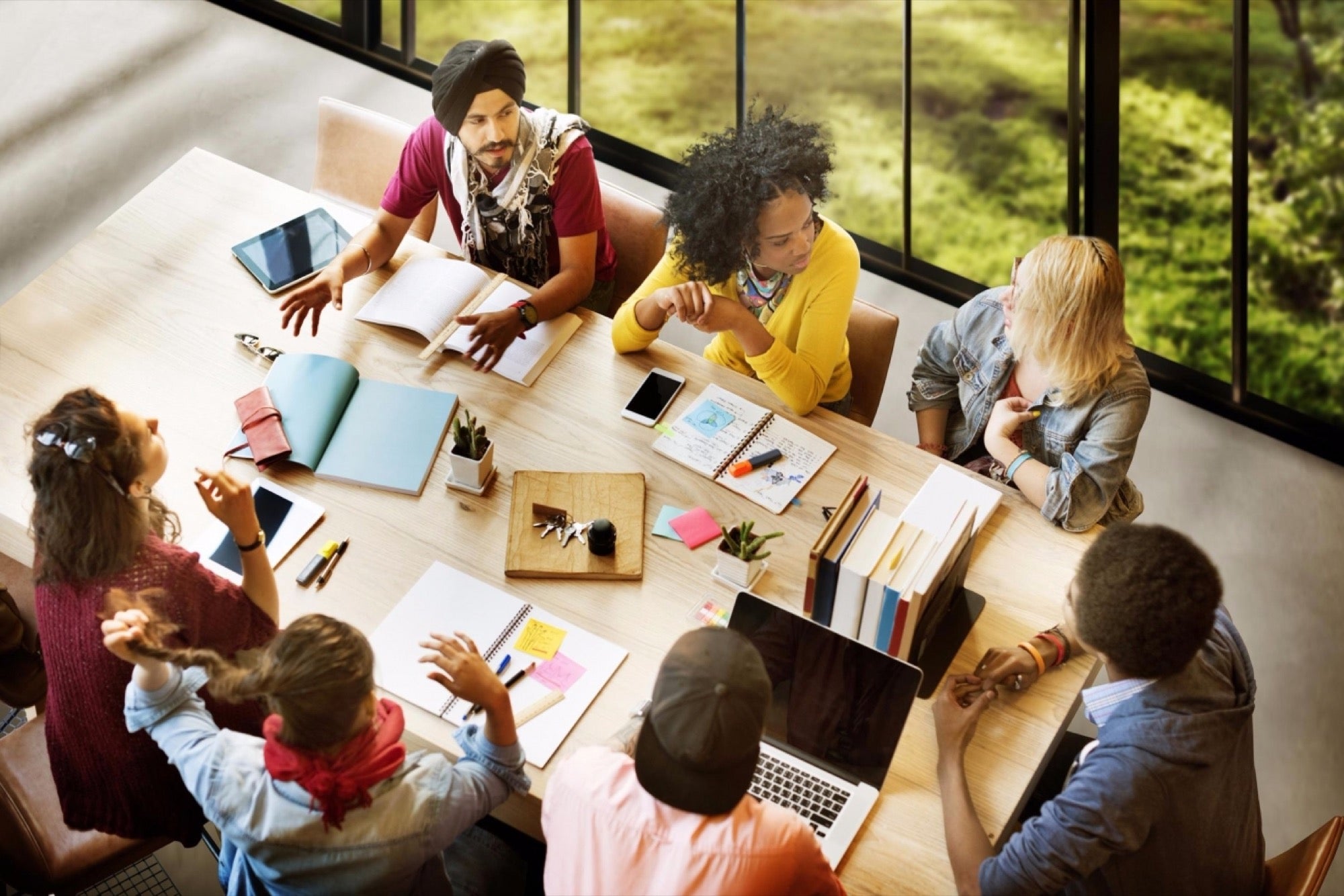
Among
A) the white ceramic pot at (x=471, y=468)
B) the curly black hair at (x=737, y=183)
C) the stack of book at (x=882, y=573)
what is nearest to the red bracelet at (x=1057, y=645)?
the stack of book at (x=882, y=573)

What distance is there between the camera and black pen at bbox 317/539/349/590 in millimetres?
2236

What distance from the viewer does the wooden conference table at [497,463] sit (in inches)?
80.8

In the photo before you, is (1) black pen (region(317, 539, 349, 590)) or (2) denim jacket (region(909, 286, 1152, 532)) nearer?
(1) black pen (region(317, 539, 349, 590))

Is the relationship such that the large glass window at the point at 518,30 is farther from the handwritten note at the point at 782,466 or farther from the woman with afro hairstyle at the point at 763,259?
the handwritten note at the point at 782,466

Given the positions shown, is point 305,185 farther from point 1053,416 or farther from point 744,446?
point 1053,416

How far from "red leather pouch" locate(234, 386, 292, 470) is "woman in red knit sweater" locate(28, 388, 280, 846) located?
0.23 metres

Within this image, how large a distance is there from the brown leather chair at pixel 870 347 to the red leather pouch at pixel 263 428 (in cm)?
126

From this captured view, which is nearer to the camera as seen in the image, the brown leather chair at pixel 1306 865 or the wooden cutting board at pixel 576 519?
the brown leather chair at pixel 1306 865

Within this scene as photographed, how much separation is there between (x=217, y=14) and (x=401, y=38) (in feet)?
2.78

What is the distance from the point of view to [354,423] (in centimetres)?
249

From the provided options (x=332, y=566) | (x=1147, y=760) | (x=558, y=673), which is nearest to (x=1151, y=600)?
(x=1147, y=760)

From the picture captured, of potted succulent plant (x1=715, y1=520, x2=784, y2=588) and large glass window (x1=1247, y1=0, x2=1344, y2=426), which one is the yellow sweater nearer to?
potted succulent plant (x1=715, y1=520, x2=784, y2=588)

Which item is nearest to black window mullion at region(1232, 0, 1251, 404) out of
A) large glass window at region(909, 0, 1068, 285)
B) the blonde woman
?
the blonde woman

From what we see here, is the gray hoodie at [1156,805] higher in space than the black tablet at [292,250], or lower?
lower
